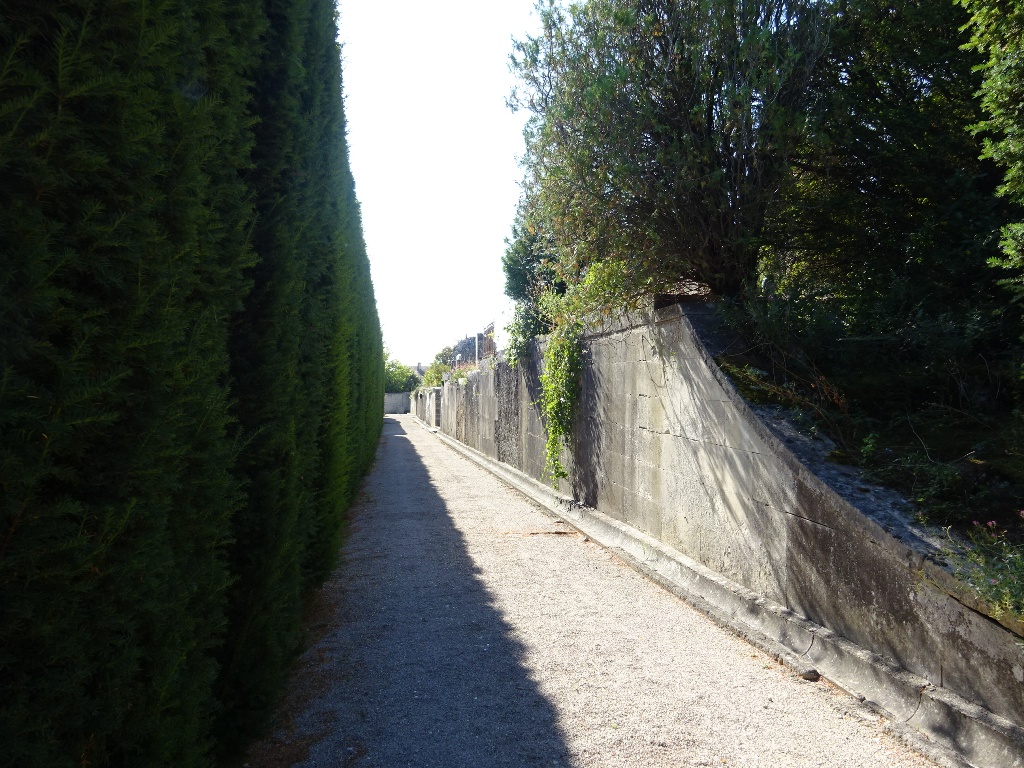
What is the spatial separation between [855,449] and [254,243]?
3943 millimetres

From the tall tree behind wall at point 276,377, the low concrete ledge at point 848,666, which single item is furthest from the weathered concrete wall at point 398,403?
the tall tree behind wall at point 276,377

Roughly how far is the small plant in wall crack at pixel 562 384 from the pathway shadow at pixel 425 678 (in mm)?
2977

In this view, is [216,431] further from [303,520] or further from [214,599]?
[303,520]

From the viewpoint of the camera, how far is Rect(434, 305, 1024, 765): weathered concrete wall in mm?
3254

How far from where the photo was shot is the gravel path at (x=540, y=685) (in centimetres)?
316

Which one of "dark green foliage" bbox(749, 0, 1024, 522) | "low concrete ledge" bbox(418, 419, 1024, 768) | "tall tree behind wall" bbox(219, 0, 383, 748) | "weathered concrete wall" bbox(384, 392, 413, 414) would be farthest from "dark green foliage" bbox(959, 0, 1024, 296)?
"weathered concrete wall" bbox(384, 392, 413, 414)

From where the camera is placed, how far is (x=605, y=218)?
6.67m

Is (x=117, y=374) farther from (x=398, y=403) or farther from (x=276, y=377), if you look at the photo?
(x=398, y=403)

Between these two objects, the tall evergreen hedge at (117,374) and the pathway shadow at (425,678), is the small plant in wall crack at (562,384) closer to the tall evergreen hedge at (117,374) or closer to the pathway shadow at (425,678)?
the pathway shadow at (425,678)

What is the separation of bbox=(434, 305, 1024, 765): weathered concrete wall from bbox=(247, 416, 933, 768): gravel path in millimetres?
458

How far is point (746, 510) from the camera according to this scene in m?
5.08

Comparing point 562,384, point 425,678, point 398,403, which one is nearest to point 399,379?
point 398,403

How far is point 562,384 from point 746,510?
461cm

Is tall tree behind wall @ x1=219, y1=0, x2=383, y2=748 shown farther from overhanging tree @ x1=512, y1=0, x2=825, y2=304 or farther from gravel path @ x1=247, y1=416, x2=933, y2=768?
overhanging tree @ x1=512, y1=0, x2=825, y2=304
